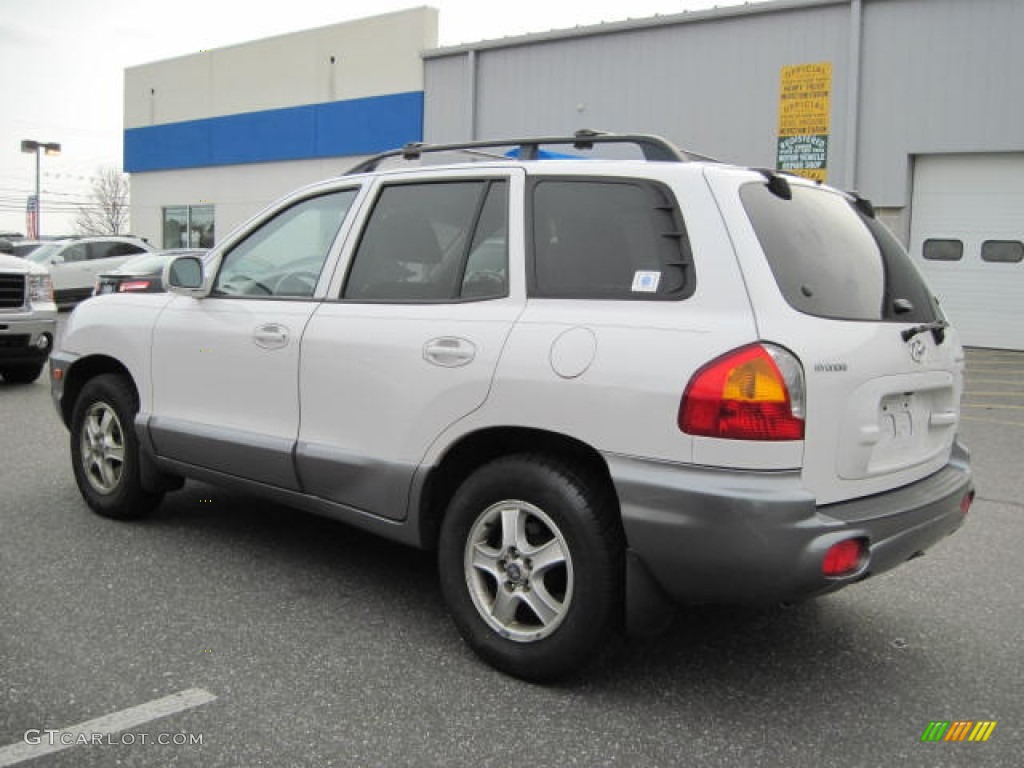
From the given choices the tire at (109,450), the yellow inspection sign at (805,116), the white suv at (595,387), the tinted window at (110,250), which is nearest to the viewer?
the white suv at (595,387)

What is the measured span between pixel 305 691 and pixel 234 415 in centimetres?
152

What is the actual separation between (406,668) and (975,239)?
1512cm

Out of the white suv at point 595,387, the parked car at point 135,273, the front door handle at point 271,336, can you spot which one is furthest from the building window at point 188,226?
the white suv at point 595,387

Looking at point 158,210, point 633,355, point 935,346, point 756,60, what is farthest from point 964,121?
point 158,210

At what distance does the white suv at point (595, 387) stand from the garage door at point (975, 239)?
13.5 metres

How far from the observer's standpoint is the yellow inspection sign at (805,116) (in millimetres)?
16641

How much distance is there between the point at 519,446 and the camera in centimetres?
332

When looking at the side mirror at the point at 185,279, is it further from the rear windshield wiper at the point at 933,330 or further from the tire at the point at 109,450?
the rear windshield wiper at the point at 933,330

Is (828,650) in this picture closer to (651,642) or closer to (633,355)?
(651,642)

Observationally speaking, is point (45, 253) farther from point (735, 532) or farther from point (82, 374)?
point (735, 532)

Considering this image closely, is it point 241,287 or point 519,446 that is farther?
point 241,287

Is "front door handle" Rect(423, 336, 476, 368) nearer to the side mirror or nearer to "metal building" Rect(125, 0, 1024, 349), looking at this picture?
the side mirror

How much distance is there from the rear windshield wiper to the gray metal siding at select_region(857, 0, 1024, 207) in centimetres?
1366

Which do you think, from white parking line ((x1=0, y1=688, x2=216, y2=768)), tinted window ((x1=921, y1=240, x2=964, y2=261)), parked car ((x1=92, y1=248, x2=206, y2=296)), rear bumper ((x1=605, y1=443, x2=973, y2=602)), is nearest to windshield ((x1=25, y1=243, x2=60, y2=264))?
parked car ((x1=92, y1=248, x2=206, y2=296))
